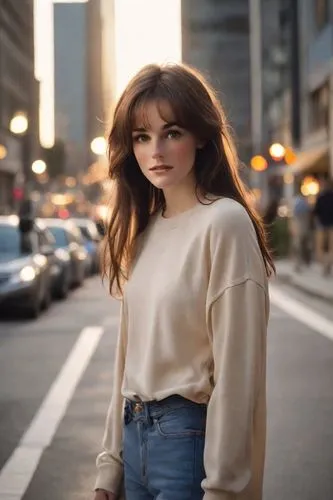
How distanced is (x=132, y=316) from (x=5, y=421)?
5.60 m

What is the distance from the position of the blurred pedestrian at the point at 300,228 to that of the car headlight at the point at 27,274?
1193cm

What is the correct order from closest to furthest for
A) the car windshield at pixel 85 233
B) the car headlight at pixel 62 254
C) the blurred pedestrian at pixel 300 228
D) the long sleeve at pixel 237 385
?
1. the long sleeve at pixel 237 385
2. the car headlight at pixel 62 254
3. the blurred pedestrian at pixel 300 228
4. the car windshield at pixel 85 233

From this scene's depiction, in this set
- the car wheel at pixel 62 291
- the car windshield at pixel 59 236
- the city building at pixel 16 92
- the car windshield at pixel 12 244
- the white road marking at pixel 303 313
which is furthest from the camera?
the city building at pixel 16 92

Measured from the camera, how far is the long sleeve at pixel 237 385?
8.70ft

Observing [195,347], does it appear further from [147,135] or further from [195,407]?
[147,135]

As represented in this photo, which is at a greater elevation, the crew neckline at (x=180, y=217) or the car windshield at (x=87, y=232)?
the crew neckline at (x=180, y=217)

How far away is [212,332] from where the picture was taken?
2752 millimetres

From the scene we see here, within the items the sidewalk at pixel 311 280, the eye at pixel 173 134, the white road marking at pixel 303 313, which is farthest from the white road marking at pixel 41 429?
the sidewalk at pixel 311 280

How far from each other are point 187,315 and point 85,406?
629 centimetres

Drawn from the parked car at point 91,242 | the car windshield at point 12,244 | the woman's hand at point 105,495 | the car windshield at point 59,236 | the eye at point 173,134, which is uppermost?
the eye at point 173,134

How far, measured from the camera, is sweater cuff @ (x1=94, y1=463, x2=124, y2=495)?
301 centimetres

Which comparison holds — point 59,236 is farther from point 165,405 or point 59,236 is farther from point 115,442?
point 165,405

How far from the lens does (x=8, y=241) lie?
61.2 ft

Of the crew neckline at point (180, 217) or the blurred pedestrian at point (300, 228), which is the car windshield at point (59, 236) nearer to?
the blurred pedestrian at point (300, 228)
